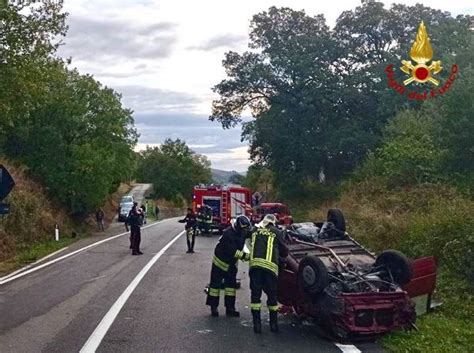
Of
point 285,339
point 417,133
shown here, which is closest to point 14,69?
point 285,339

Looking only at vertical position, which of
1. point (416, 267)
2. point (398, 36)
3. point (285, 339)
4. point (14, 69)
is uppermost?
point (398, 36)

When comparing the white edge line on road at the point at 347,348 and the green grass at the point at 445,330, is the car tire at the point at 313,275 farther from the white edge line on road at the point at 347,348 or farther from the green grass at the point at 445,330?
the green grass at the point at 445,330

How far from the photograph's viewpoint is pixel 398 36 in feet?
140

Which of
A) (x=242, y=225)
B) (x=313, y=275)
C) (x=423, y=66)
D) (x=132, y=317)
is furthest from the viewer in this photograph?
(x=423, y=66)

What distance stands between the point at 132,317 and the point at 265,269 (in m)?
2.49

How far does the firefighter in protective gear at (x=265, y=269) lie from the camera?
983 cm

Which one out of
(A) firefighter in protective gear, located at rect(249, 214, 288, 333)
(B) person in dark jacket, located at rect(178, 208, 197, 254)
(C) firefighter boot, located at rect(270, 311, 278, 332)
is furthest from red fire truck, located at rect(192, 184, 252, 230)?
(C) firefighter boot, located at rect(270, 311, 278, 332)

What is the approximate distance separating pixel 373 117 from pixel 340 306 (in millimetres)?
33289

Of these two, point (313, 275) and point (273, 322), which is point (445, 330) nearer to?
point (313, 275)

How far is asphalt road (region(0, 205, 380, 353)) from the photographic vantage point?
8922mm

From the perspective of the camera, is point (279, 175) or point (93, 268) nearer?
point (93, 268)

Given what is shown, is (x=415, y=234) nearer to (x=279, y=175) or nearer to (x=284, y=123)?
(x=284, y=123)

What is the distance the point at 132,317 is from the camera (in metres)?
10.8

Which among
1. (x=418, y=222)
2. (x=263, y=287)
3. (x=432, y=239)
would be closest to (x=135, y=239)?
(x=418, y=222)
